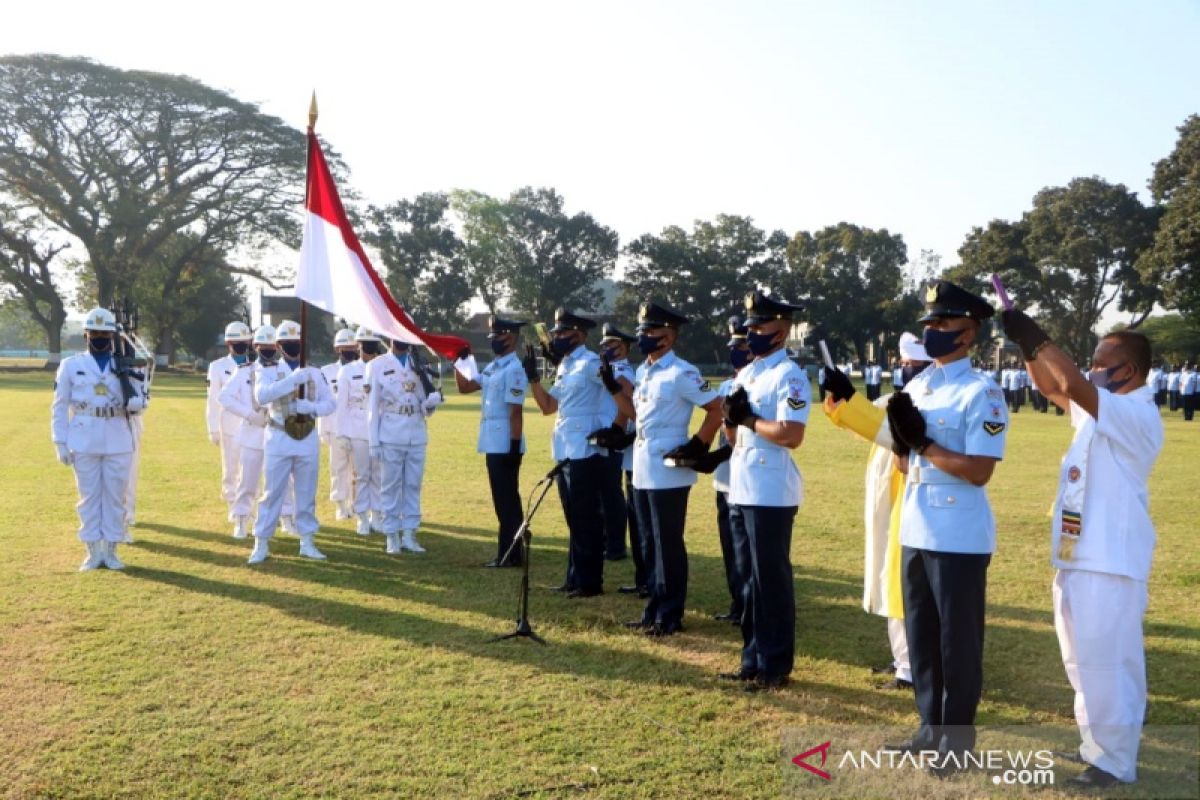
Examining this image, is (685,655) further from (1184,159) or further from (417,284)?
(417,284)

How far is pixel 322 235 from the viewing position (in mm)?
8234

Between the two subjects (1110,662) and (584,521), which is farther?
(584,521)

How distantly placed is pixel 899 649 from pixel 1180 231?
1414 inches

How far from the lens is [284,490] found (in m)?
9.01

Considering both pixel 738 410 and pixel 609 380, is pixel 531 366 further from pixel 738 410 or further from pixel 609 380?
pixel 738 410

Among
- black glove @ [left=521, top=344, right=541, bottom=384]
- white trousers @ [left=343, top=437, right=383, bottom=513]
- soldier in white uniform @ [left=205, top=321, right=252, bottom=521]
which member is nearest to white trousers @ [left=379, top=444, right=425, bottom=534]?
white trousers @ [left=343, top=437, right=383, bottom=513]

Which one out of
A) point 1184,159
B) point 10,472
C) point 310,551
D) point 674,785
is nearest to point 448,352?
point 310,551

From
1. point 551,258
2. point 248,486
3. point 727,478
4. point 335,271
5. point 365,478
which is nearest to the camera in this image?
point 727,478

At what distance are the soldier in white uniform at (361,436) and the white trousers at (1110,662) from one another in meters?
7.28

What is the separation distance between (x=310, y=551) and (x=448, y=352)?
2.25 m

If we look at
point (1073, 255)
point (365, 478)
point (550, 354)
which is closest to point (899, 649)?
point (550, 354)

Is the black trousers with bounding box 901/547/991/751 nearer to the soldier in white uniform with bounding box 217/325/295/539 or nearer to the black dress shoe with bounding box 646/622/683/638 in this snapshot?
the black dress shoe with bounding box 646/622/683/638

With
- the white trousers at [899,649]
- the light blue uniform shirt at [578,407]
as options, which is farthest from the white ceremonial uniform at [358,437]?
the white trousers at [899,649]

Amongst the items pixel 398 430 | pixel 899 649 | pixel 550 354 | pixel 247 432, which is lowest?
pixel 899 649
